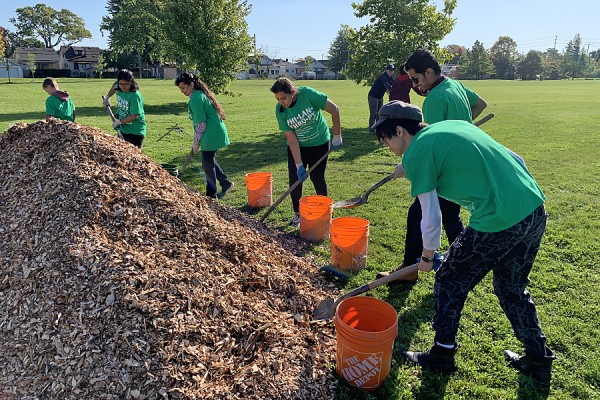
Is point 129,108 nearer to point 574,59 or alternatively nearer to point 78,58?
point 78,58

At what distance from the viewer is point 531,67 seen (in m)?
81.8

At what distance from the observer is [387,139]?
2498 mm

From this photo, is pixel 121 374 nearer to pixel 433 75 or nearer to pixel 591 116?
pixel 433 75

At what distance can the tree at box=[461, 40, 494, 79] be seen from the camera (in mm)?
75562

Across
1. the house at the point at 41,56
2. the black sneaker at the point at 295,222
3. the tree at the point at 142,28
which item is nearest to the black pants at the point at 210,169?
the black sneaker at the point at 295,222

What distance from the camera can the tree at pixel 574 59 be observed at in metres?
90.5

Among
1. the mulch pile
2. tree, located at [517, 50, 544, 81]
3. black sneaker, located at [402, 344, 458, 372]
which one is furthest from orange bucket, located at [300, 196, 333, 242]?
tree, located at [517, 50, 544, 81]

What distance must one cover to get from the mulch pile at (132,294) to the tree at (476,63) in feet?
271

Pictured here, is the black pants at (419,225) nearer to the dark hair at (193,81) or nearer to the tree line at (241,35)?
the dark hair at (193,81)

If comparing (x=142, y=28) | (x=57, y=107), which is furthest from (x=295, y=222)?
(x=142, y=28)

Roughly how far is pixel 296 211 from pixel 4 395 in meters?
3.71

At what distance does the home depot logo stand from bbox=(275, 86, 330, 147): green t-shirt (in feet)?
9.64

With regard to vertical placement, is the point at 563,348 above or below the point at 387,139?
below

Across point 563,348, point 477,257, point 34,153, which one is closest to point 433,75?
point 477,257
